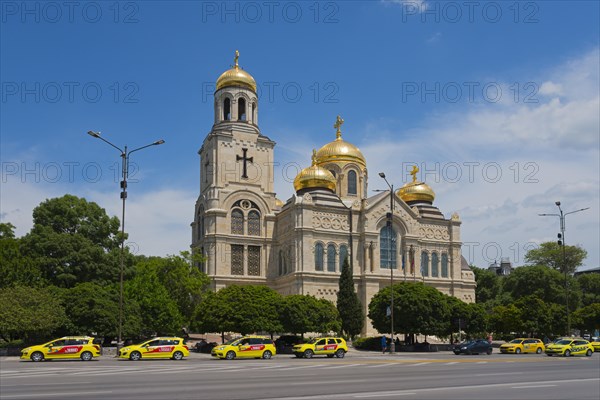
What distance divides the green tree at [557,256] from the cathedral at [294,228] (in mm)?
37896

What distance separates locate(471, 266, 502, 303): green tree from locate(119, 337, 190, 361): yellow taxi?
242 feet

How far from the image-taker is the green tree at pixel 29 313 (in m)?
45.2

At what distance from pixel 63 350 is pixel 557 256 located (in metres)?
93.1

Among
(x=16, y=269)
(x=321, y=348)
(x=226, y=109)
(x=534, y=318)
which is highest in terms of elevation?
(x=226, y=109)

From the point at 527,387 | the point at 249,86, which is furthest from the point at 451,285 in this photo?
the point at 527,387

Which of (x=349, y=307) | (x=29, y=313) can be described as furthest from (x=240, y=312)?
(x=29, y=313)

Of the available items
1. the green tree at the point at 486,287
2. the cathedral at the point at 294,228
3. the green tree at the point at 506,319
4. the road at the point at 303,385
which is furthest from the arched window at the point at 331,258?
the road at the point at 303,385

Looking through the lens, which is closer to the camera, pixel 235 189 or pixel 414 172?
pixel 235 189

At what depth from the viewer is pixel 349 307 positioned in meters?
62.6

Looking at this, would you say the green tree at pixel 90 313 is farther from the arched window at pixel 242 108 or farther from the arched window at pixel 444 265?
the arched window at pixel 444 265

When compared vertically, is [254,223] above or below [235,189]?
below

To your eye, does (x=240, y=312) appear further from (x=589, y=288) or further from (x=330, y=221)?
(x=589, y=288)

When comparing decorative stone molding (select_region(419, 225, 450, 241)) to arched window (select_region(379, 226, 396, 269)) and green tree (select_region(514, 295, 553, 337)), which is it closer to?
arched window (select_region(379, 226, 396, 269))

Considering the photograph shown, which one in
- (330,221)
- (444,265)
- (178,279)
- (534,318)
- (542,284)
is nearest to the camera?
(178,279)
